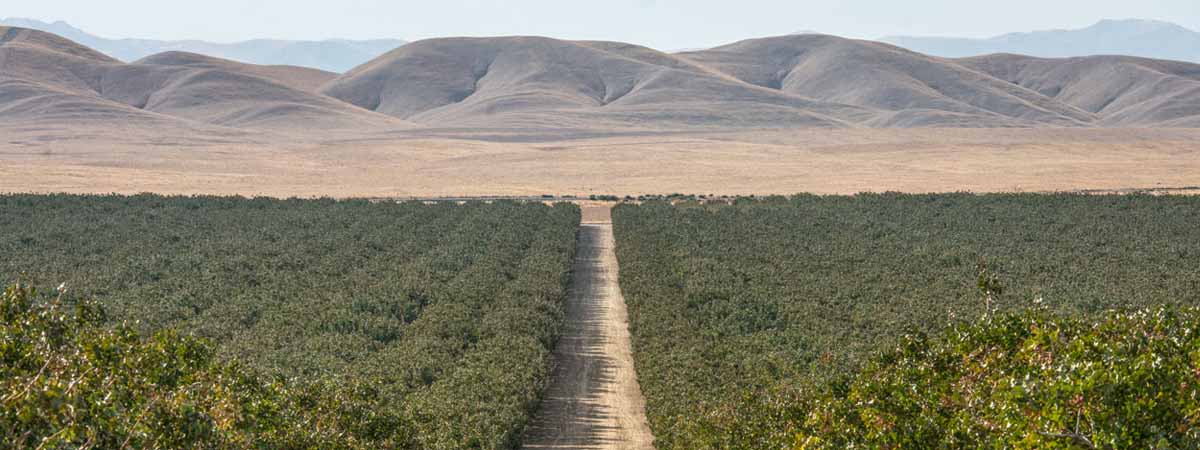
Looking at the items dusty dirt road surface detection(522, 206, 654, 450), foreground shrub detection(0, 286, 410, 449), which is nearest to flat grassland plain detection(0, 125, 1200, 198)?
dusty dirt road surface detection(522, 206, 654, 450)

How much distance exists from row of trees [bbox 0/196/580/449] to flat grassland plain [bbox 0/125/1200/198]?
3623cm

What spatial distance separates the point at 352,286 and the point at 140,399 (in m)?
30.0

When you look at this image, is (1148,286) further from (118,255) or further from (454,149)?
(454,149)

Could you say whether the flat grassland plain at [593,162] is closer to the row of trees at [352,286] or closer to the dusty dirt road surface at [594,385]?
the row of trees at [352,286]

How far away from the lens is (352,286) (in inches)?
1747

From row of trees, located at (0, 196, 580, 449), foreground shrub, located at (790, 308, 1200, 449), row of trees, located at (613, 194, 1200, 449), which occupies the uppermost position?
foreground shrub, located at (790, 308, 1200, 449)

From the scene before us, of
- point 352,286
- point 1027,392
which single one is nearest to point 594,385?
point 352,286

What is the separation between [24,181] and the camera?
110 metres

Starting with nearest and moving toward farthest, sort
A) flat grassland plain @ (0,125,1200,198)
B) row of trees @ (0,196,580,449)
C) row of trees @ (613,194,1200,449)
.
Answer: row of trees @ (613,194,1200,449) → row of trees @ (0,196,580,449) → flat grassland plain @ (0,125,1200,198)

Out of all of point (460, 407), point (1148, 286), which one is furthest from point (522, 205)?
point (460, 407)

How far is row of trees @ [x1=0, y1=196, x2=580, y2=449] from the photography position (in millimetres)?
29000

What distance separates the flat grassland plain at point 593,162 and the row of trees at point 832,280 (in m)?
38.9

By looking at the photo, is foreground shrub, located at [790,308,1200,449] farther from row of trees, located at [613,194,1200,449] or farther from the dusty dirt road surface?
the dusty dirt road surface

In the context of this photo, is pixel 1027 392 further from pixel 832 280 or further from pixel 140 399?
pixel 832 280
